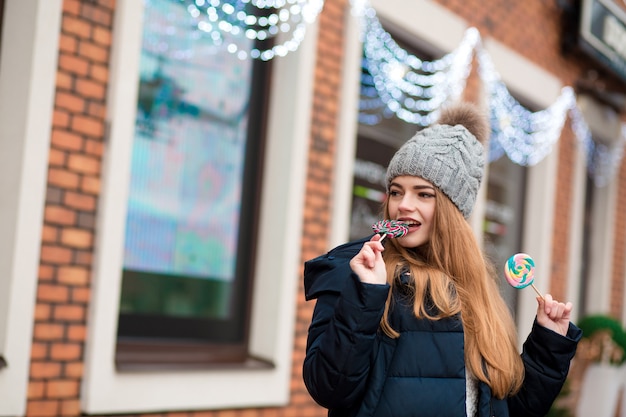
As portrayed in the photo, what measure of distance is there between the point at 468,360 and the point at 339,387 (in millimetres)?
458

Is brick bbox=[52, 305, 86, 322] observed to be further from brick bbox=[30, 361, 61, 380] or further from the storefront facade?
brick bbox=[30, 361, 61, 380]

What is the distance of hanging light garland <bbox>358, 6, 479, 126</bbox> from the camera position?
19.8ft

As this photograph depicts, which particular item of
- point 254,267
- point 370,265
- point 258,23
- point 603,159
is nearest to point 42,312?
point 254,267

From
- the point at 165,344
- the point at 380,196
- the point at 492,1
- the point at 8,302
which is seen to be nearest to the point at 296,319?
the point at 165,344

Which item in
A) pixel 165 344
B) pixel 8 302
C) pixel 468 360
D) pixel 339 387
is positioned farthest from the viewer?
pixel 165 344

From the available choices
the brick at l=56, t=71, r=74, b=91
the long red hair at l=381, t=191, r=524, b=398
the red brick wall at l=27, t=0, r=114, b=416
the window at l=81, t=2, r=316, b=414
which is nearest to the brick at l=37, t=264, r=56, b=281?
the red brick wall at l=27, t=0, r=114, b=416

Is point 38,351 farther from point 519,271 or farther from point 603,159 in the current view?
point 603,159

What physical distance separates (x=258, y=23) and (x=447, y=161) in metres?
2.97

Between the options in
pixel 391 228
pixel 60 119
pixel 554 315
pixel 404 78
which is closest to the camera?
pixel 391 228

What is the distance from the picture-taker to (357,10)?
5715 mm

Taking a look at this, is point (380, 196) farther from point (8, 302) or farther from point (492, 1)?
point (8, 302)

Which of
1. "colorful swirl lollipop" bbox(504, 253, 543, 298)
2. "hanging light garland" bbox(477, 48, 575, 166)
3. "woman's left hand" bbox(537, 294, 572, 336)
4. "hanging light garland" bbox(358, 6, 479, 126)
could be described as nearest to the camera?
"woman's left hand" bbox(537, 294, 572, 336)

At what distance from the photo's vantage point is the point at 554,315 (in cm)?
270

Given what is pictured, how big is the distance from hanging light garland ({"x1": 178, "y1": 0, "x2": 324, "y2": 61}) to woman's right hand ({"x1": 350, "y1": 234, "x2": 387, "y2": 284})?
294cm
